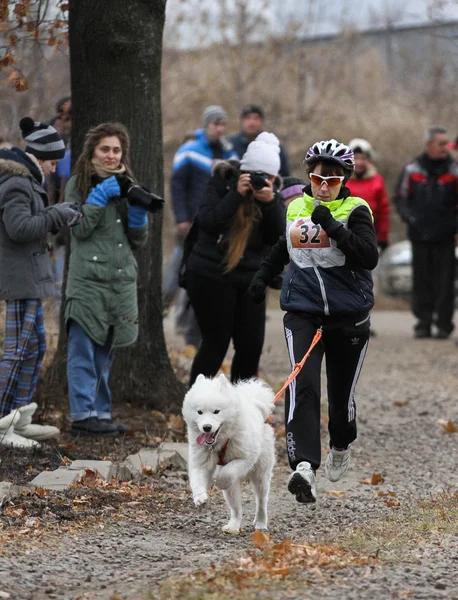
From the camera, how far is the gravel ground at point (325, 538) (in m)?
4.75

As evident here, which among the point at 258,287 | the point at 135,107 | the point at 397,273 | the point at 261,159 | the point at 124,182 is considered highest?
the point at 135,107

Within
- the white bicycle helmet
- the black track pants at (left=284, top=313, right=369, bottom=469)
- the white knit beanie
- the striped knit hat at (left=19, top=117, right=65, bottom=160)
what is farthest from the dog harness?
the striped knit hat at (left=19, top=117, right=65, bottom=160)

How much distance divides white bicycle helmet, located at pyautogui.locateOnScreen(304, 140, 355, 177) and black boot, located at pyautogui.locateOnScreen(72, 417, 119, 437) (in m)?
2.64

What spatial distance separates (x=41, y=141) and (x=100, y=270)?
99cm

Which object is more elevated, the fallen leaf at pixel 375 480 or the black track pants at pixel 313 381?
the black track pants at pixel 313 381

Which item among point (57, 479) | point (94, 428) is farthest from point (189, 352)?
point (57, 479)

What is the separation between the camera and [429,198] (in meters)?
15.2

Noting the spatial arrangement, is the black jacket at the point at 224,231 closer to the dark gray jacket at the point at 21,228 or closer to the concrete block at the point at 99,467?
the dark gray jacket at the point at 21,228

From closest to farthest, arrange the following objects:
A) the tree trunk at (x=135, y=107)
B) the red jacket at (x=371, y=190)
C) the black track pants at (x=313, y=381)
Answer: the black track pants at (x=313, y=381), the tree trunk at (x=135, y=107), the red jacket at (x=371, y=190)

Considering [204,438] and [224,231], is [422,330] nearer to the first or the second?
[224,231]

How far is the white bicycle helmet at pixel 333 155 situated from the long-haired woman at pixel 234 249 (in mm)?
1508

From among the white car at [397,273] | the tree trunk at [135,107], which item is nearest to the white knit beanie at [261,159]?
the tree trunk at [135,107]

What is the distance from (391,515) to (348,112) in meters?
25.2

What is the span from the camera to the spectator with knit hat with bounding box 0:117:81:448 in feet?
24.2
